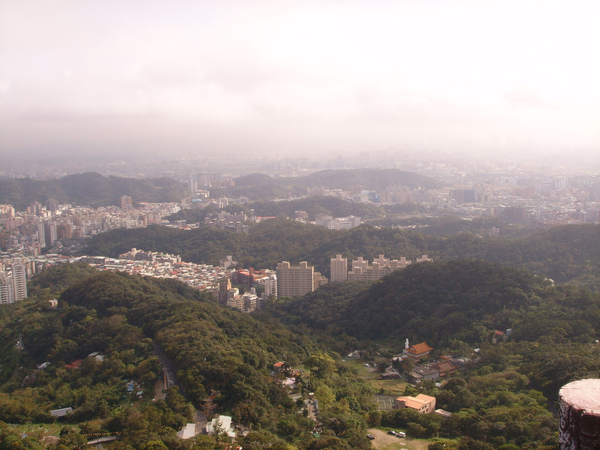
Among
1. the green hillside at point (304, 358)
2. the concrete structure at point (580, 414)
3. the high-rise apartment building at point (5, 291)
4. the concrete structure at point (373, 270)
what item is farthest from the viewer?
the concrete structure at point (373, 270)

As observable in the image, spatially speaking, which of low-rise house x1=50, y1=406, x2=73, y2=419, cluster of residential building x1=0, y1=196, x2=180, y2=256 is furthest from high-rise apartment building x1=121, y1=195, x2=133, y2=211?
low-rise house x1=50, y1=406, x2=73, y2=419

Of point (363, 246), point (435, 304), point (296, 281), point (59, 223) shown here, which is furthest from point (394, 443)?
point (59, 223)

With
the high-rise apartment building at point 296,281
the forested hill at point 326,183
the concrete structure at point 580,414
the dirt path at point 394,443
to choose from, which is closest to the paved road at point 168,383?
the dirt path at point 394,443

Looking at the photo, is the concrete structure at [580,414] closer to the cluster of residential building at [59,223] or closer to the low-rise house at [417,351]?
the low-rise house at [417,351]

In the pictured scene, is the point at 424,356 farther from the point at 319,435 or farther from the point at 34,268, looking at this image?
the point at 34,268

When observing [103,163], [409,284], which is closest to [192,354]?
[409,284]

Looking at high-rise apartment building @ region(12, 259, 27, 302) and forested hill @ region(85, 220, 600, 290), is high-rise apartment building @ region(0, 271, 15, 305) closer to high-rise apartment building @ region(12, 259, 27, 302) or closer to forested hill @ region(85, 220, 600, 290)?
high-rise apartment building @ region(12, 259, 27, 302)
